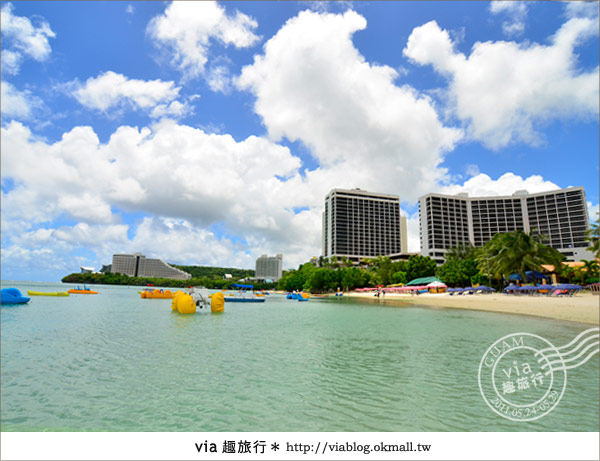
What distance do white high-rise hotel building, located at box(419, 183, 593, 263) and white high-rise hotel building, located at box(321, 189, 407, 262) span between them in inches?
1120

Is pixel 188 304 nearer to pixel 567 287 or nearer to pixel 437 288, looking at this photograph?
pixel 567 287

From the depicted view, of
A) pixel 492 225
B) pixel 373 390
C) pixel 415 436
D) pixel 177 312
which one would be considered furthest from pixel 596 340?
pixel 492 225

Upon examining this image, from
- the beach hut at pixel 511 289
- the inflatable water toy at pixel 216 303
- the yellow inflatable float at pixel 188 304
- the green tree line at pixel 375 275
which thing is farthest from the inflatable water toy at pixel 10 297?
the green tree line at pixel 375 275

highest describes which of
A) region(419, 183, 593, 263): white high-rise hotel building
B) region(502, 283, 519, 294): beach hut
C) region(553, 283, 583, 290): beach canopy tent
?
region(419, 183, 593, 263): white high-rise hotel building

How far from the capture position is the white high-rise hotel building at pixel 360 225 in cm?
15675

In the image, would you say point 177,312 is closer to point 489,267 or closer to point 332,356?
point 332,356

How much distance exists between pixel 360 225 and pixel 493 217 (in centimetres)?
5615

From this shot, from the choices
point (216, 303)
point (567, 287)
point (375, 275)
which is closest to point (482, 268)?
point (567, 287)

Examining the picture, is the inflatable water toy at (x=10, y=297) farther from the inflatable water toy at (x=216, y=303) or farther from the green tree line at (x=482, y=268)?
the green tree line at (x=482, y=268)

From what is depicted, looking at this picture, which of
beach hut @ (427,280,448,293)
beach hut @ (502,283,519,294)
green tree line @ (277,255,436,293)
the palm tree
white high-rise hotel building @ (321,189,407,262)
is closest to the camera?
beach hut @ (502,283,519,294)

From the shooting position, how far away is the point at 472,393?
23.0 ft

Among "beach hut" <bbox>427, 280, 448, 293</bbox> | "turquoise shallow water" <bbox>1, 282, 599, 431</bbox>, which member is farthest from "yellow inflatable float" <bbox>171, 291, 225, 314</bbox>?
"beach hut" <bbox>427, 280, 448, 293</bbox>

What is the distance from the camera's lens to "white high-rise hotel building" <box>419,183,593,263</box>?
11719 centimetres

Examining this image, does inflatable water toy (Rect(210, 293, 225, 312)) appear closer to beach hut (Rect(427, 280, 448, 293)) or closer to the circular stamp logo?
the circular stamp logo
